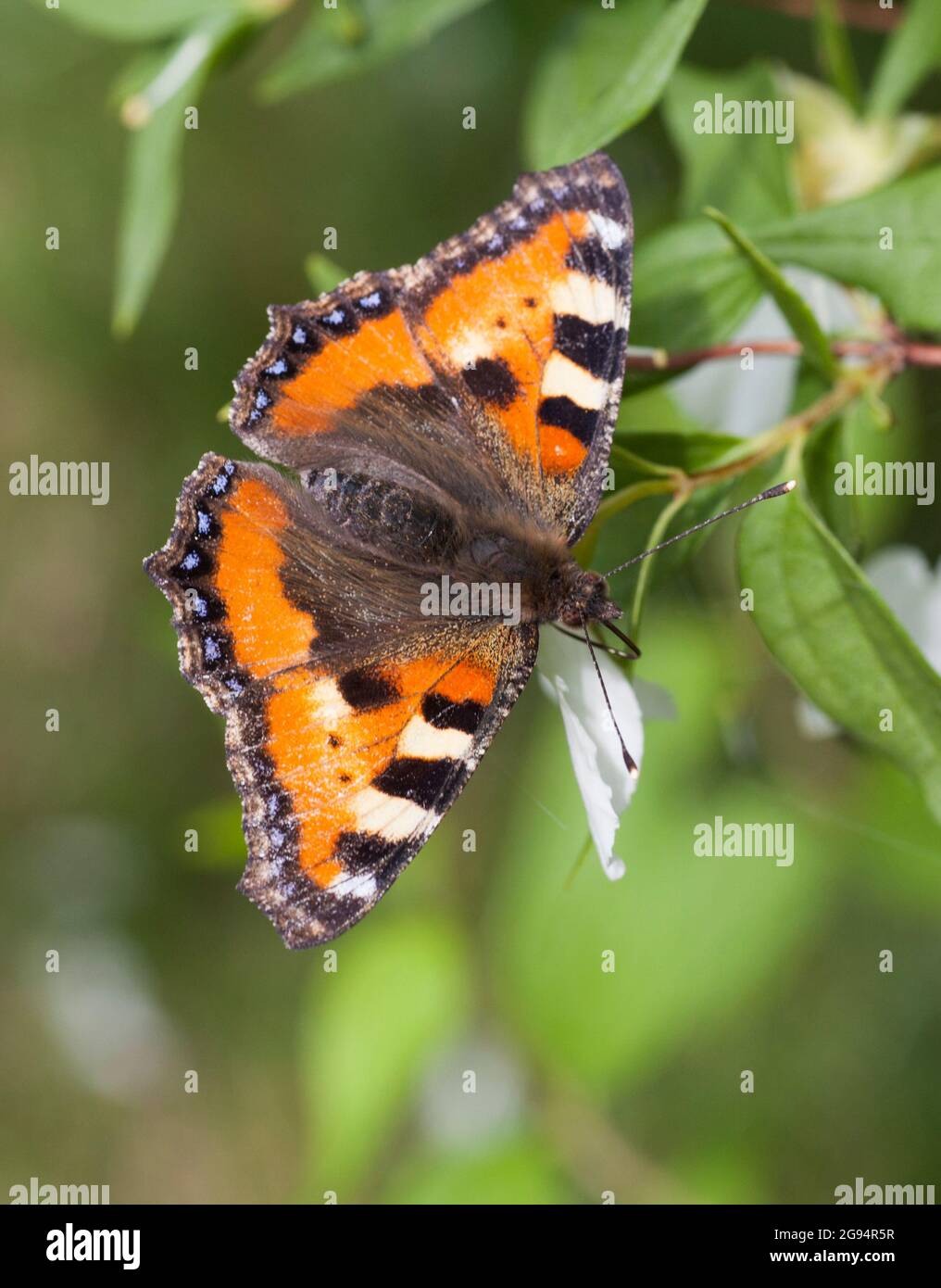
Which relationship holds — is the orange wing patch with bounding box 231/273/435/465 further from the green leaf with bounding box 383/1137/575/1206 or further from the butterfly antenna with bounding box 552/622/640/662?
the green leaf with bounding box 383/1137/575/1206

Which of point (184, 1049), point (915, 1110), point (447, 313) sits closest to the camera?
point (447, 313)

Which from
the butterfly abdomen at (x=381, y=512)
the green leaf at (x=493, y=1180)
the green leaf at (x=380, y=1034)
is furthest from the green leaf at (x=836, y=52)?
the green leaf at (x=493, y=1180)

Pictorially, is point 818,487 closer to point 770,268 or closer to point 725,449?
point 725,449

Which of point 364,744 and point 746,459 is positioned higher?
point 746,459

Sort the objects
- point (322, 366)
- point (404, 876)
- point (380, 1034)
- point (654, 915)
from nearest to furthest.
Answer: point (322, 366)
point (654, 915)
point (380, 1034)
point (404, 876)

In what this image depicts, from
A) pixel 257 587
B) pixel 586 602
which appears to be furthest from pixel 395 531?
pixel 586 602

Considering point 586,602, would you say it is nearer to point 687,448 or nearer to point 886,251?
point 687,448

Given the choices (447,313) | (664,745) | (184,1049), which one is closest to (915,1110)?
(664,745)
